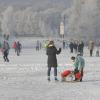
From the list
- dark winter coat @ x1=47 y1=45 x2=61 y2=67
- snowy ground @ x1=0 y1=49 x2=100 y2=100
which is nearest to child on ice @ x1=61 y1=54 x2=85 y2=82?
snowy ground @ x1=0 y1=49 x2=100 y2=100

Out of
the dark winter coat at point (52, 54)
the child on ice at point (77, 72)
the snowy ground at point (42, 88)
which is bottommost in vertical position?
the snowy ground at point (42, 88)

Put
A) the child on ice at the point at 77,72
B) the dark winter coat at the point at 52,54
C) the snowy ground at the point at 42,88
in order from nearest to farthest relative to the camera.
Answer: the snowy ground at the point at 42,88, the child on ice at the point at 77,72, the dark winter coat at the point at 52,54

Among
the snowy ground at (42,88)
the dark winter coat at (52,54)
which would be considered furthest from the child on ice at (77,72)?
the dark winter coat at (52,54)

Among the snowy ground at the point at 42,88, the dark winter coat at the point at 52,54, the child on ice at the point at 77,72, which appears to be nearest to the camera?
the snowy ground at the point at 42,88

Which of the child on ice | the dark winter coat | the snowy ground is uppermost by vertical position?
the dark winter coat

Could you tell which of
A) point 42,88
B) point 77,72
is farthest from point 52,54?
point 42,88

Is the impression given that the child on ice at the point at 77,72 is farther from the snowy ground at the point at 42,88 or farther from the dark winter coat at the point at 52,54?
the dark winter coat at the point at 52,54

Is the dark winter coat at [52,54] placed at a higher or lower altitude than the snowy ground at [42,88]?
higher

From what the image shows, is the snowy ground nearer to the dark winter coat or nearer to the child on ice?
the child on ice

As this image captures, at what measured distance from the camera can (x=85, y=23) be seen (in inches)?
3563

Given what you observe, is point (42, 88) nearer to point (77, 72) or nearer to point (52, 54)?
point (77, 72)

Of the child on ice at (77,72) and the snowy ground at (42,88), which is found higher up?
the child on ice at (77,72)

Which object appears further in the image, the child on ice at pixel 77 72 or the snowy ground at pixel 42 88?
the child on ice at pixel 77 72

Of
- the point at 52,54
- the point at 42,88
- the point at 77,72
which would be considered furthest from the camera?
the point at 52,54
